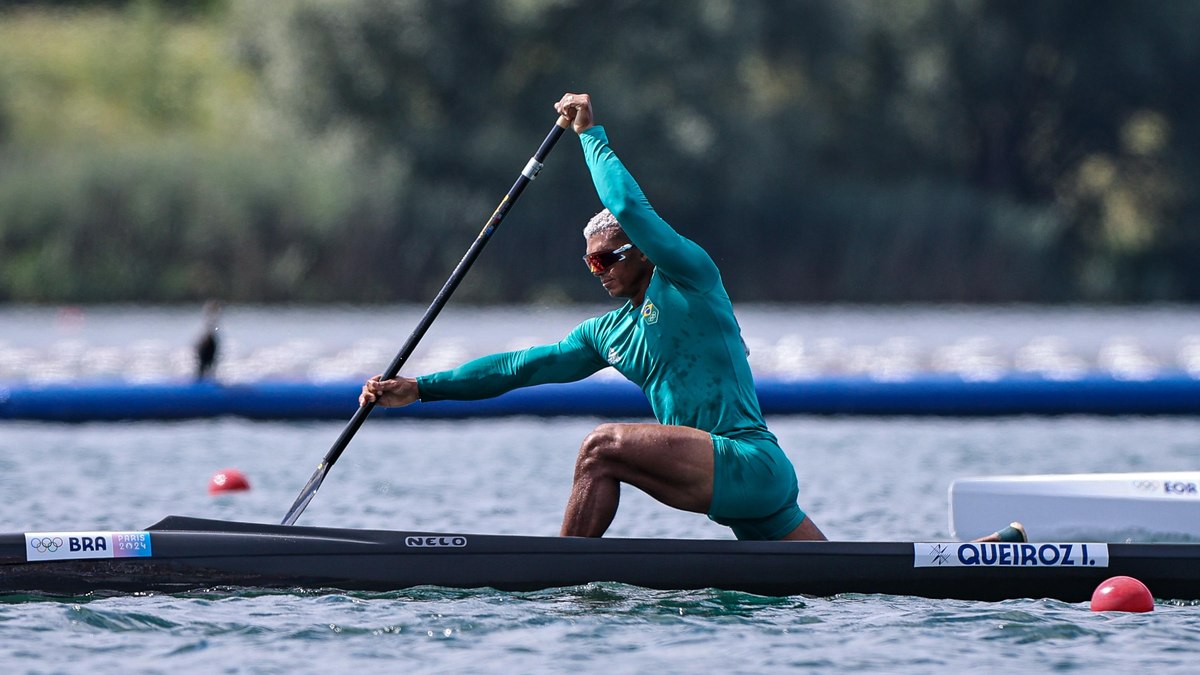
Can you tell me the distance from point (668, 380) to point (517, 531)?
3559mm

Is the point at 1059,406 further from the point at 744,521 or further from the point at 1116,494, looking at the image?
the point at 744,521

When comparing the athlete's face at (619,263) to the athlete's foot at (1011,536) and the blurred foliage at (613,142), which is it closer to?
the athlete's foot at (1011,536)

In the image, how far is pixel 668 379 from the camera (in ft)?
22.8

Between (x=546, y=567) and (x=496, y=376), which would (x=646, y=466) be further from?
(x=496, y=376)

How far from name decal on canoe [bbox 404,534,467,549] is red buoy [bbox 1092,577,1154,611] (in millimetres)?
2532

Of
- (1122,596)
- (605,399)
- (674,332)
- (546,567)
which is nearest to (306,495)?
(546,567)

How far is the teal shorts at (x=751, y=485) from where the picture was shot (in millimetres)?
6809

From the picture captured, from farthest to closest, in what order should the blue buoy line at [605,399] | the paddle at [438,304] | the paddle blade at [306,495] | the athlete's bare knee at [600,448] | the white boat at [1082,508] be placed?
the blue buoy line at [605,399]
the white boat at [1082,508]
the paddle blade at [306,495]
the paddle at [438,304]
the athlete's bare knee at [600,448]

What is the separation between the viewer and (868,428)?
16.6 m

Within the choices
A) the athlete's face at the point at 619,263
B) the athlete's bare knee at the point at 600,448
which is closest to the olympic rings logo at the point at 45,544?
the athlete's bare knee at the point at 600,448

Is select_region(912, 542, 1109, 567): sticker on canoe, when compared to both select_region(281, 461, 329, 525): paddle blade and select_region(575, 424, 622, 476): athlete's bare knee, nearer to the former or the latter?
select_region(575, 424, 622, 476): athlete's bare knee

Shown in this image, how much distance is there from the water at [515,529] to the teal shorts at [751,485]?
1.07 ft

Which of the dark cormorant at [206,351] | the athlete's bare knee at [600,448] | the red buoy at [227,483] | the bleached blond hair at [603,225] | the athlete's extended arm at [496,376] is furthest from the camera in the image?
the dark cormorant at [206,351]

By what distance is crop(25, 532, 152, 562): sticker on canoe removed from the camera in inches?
282
